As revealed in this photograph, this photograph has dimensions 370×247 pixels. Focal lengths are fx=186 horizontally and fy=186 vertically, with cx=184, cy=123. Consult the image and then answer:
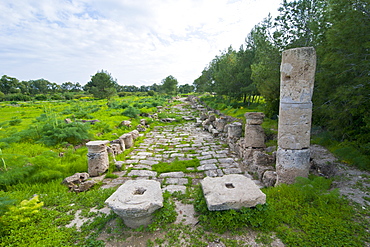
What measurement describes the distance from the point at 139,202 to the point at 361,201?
4.82 meters

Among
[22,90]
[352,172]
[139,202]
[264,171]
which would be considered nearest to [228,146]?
[264,171]

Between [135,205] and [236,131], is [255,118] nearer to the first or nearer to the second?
[236,131]

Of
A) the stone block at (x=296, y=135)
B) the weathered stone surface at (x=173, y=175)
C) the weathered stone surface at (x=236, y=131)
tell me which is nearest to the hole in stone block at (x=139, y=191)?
the weathered stone surface at (x=173, y=175)

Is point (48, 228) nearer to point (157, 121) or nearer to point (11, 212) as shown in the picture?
point (11, 212)

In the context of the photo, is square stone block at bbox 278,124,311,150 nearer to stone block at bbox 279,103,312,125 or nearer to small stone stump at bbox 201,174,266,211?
stone block at bbox 279,103,312,125

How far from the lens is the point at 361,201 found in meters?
4.12

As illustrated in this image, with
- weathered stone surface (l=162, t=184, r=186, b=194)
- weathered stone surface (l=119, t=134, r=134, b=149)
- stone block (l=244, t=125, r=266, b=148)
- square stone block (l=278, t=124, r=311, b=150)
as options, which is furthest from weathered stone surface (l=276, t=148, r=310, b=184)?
weathered stone surface (l=119, t=134, r=134, b=149)

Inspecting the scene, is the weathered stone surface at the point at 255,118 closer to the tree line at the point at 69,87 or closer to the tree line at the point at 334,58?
the tree line at the point at 334,58

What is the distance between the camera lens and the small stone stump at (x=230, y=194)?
371 cm

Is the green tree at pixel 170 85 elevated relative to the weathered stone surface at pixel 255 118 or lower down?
elevated

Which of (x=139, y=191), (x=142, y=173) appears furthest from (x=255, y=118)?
(x=139, y=191)

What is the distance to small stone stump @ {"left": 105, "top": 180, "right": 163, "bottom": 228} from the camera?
3.53 meters

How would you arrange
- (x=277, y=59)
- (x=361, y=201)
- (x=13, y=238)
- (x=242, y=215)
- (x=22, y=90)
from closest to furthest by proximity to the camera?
(x=13, y=238), (x=242, y=215), (x=361, y=201), (x=277, y=59), (x=22, y=90)

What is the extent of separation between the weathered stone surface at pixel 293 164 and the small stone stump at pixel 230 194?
1.46 m
